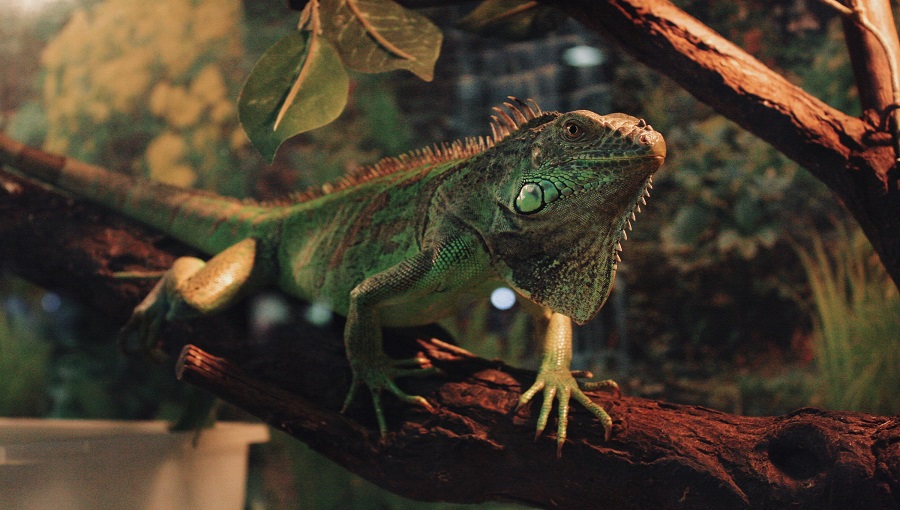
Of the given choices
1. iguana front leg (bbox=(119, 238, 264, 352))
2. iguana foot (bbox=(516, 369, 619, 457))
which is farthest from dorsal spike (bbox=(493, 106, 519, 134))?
iguana front leg (bbox=(119, 238, 264, 352))

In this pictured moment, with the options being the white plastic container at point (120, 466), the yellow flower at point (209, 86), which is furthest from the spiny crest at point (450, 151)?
the white plastic container at point (120, 466)

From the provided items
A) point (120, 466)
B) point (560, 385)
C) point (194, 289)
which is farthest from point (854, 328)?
point (120, 466)

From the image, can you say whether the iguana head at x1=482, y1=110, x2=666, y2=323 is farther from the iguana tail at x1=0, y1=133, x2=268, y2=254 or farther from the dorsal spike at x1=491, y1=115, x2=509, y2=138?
the iguana tail at x1=0, y1=133, x2=268, y2=254

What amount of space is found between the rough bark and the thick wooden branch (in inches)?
29.7

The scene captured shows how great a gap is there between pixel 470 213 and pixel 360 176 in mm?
841

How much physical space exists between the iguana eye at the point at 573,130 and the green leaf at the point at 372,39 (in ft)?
1.97

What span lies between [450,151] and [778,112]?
1136 mm

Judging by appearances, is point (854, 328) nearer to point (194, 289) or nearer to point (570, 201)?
point (570, 201)

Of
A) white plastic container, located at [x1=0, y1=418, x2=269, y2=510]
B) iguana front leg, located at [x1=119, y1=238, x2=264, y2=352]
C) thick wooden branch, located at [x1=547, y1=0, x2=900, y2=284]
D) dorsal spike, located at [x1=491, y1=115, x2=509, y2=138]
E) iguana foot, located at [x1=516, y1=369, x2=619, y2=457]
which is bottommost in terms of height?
white plastic container, located at [x1=0, y1=418, x2=269, y2=510]

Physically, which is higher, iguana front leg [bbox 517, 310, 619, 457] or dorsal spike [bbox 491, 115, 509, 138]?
dorsal spike [bbox 491, 115, 509, 138]

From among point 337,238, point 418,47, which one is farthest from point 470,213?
point 337,238

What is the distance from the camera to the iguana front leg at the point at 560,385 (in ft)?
6.49

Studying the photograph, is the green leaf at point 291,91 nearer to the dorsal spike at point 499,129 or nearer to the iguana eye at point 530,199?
the dorsal spike at point 499,129

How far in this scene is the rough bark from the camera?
5.53 feet
